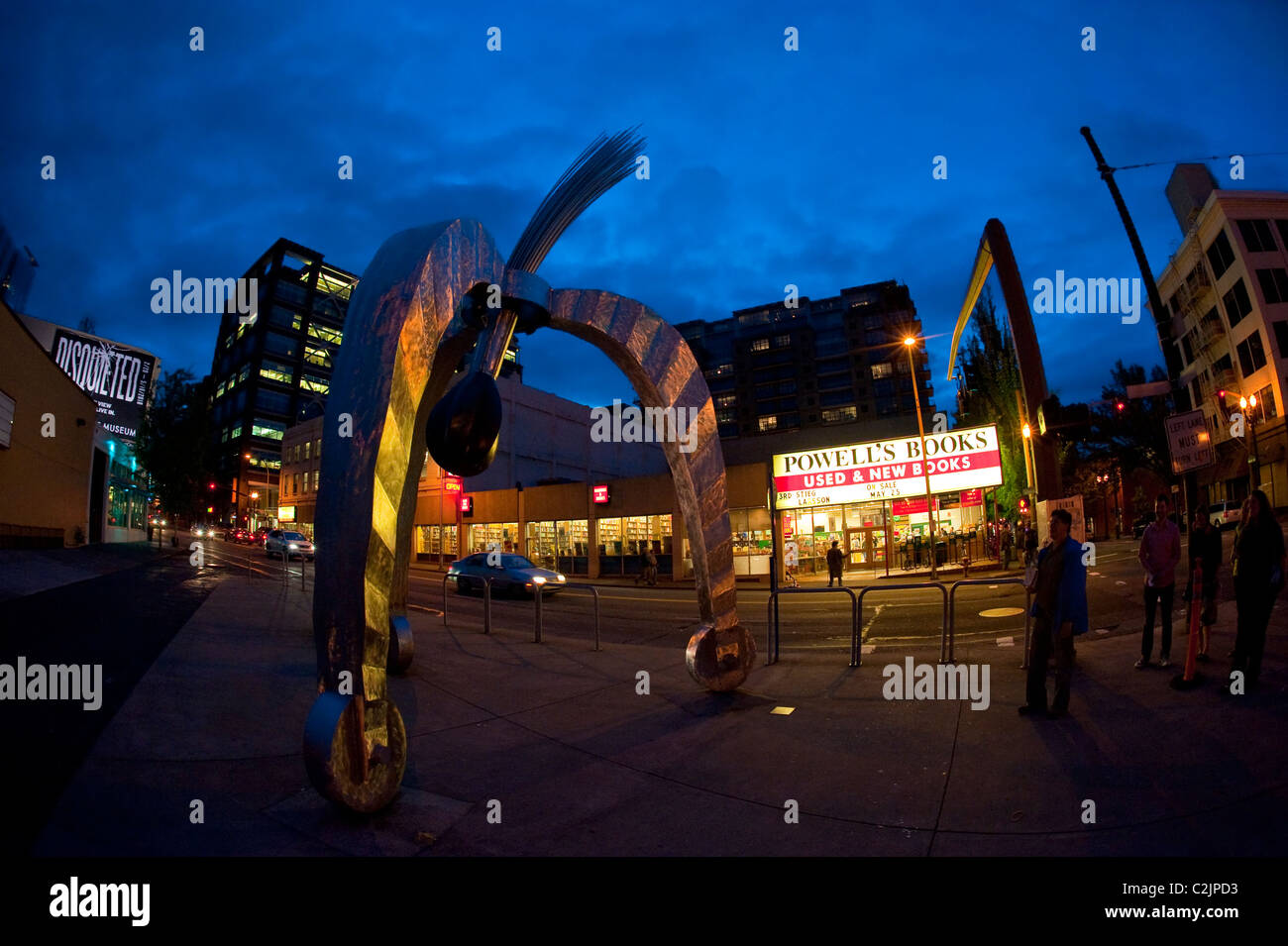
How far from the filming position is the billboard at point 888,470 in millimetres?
23922

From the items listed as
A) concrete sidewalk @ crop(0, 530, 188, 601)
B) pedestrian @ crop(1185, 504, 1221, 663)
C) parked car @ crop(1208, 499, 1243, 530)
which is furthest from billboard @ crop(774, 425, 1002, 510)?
concrete sidewalk @ crop(0, 530, 188, 601)

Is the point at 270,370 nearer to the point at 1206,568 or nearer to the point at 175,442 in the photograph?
the point at 175,442

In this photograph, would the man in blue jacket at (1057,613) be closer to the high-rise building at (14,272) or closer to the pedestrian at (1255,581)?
the pedestrian at (1255,581)

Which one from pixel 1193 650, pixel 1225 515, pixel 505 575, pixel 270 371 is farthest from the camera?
pixel 270 371

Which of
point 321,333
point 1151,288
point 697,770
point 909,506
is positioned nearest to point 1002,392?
point 909,506

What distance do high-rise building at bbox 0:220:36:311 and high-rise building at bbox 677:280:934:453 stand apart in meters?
69.5

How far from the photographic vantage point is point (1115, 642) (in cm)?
749

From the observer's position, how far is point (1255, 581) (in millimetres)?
5156

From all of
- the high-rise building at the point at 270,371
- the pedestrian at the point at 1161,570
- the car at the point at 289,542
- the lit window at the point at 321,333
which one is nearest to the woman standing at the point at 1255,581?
the pedestrian at the point at 1161,570

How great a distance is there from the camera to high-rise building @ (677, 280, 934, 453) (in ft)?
293

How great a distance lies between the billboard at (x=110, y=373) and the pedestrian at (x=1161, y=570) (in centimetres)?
5147

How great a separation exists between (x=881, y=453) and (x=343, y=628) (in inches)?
984

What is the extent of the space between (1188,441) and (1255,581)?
6.96ft
